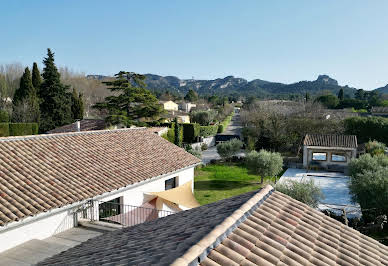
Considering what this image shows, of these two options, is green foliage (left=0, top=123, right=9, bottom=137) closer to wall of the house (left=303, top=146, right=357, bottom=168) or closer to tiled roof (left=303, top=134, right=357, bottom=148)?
wall of the house (left=303, top=146, right=357, bottom=168)

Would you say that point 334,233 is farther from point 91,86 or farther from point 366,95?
point 366,95

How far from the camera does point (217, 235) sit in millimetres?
4301

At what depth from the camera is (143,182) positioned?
59.8ft

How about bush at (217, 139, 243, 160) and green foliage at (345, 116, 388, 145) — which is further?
green foliage at (345, 116, 388, 145)

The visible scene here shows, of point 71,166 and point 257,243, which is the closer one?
point 257,243

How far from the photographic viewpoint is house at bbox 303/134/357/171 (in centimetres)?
3806

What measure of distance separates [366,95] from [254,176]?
11457cm

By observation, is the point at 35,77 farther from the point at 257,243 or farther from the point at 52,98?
the point at 257,243

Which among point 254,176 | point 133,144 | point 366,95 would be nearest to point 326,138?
point 254,176

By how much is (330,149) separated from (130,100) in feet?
93.2

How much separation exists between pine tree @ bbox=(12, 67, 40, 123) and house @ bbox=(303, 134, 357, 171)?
146 ft

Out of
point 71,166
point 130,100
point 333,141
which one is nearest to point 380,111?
point 333,141

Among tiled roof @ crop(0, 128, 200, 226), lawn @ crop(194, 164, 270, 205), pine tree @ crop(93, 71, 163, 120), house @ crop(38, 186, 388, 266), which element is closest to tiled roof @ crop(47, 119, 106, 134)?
pine tree @ crop(93, 71, 163, 120)

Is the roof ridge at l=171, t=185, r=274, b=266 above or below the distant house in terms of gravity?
below
